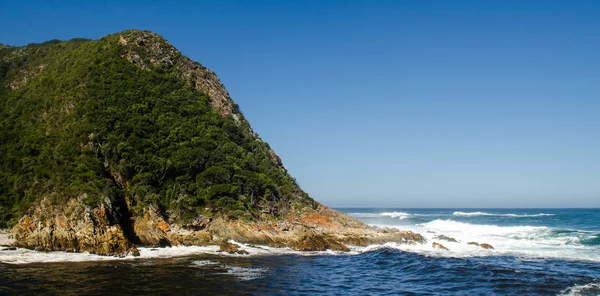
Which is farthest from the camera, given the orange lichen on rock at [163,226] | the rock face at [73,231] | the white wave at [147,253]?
the orange lichen on rock at [163,226]

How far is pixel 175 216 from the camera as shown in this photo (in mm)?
34719

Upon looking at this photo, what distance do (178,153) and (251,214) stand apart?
9.68 meters

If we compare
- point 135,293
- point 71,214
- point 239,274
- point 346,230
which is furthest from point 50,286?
point 346,230

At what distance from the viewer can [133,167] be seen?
119 ft

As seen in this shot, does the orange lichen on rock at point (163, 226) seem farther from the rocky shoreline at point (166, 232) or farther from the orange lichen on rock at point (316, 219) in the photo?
the orange lichen on rock at point (316, 219)

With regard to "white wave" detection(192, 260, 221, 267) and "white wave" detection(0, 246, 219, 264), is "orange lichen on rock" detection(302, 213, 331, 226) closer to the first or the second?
"white wave" detection(0, 246, 219, 264)

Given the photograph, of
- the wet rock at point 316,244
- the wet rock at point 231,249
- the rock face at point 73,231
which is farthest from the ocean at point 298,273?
the wet rock at point 316,244

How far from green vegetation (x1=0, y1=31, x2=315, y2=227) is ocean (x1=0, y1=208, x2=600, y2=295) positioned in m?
6.52

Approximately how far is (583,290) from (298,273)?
1381 cm

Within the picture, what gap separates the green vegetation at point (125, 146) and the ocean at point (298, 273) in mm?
6521

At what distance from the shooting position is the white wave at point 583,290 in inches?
730

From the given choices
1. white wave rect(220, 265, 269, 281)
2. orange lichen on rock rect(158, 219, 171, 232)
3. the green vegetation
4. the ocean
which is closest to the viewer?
the ocean

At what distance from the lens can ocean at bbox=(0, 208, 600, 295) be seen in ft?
61.2

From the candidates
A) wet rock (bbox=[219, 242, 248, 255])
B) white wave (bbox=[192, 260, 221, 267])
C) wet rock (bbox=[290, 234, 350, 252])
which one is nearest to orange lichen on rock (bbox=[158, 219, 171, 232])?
wet rock (bbox=[219, 242, 248, 255])
